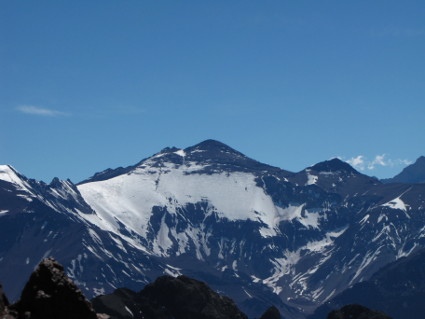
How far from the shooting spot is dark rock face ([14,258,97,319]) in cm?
3425

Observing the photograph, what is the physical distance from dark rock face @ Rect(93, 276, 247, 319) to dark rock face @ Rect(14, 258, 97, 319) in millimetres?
106977

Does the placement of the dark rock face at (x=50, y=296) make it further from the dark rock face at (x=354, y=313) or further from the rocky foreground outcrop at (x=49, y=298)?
the dark rock face at (x=354, y=313)

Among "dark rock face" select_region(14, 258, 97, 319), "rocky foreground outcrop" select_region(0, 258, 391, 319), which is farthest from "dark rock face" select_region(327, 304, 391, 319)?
"dark rock face" select_region(14, 258, 97, 319)

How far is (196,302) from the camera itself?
149625 mm

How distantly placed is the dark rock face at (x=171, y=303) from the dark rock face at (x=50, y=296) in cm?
10698

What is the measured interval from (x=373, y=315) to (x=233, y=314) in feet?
69.4

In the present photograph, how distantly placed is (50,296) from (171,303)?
404ft

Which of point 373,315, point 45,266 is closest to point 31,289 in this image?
point 45,266

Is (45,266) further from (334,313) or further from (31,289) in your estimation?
(334,313)

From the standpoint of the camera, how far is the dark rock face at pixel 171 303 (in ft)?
477

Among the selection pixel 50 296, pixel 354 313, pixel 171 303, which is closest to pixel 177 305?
pixel 171 303

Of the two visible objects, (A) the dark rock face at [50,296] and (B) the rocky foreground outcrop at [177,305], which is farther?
→ (B) the rocky foreground outcrop at [177,305]

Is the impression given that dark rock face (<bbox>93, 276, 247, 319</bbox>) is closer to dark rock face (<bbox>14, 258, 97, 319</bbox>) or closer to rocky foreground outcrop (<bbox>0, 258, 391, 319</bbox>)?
rocky foreground outcrop (<bbox>0, 258, 391, 319</bbox>)

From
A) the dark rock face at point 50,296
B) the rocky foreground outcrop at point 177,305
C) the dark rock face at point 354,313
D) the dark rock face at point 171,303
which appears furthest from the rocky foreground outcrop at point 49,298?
the dark rock face at point 171,303
